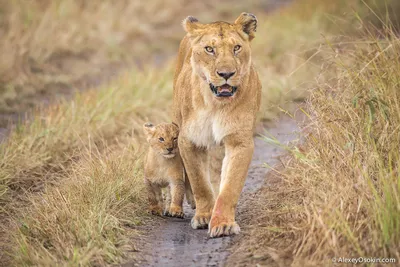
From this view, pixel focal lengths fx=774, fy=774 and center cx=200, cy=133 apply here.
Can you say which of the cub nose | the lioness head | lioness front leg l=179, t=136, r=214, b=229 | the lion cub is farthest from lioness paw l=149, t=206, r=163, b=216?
the cub nose

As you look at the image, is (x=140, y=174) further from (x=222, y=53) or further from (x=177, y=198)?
(x=222, y=53)

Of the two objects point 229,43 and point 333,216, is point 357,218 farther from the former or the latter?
point 229,43

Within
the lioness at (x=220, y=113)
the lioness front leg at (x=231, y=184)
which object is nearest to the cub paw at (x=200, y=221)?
the lioness at (x=220, y=113)

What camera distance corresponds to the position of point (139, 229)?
5.43m

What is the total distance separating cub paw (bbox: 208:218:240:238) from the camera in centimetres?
517

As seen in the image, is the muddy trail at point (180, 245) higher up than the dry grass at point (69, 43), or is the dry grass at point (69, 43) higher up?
the dry grass at point (69, 43)

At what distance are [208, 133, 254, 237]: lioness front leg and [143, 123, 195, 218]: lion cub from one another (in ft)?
2.26

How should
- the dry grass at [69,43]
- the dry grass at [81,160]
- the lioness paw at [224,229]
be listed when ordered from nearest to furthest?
1. the dry grass at [81,160]
2. the lioness paw at [224,229]
3. the dry grass at [69,43]

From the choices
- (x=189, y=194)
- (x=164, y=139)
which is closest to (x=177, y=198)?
(x=189, y=194)

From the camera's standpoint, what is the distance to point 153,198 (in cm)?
597

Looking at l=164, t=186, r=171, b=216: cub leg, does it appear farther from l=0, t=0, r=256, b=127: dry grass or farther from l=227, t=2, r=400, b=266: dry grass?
l=0, t=0, r=256, b=127: dry grass

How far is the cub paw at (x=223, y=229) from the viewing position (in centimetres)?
517

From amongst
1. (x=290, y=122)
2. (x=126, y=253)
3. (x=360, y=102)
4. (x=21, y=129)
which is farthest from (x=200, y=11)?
(x=126, y=253)

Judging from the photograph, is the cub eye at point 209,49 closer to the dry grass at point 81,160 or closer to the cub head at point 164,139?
the dry grass at point 81,160
